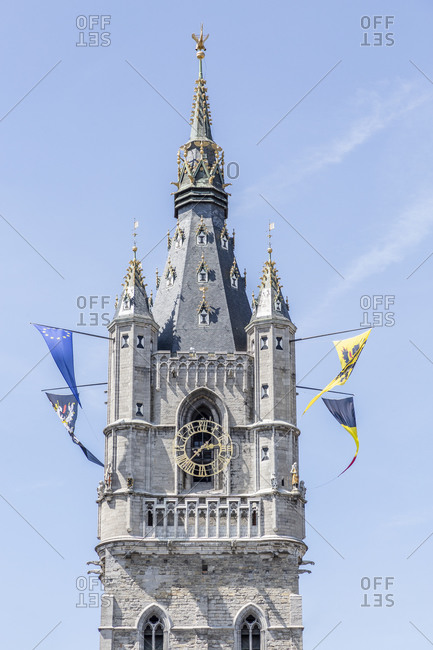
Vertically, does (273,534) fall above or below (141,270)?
below

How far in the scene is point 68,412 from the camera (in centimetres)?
7300

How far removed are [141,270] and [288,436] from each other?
11737 mm

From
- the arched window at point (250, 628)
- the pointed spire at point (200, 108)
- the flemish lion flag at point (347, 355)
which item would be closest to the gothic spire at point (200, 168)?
the pointed spire at point (200, 108)

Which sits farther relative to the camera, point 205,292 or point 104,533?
point 205,292

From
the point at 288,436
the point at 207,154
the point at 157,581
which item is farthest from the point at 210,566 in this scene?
the point at 207,154

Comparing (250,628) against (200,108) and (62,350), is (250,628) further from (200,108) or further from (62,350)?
(200,108)

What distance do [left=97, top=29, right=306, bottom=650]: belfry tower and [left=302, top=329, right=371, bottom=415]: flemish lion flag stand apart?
2.84 metres

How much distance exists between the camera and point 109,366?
74.9 m

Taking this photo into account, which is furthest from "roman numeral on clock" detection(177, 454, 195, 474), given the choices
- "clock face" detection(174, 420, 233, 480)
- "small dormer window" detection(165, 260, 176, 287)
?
"small dormer window" detection(165, 260, 176, 287)

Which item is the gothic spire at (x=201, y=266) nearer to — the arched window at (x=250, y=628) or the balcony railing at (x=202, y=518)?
the balcony railing at (x=202, y=518)

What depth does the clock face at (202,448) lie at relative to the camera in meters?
72.0

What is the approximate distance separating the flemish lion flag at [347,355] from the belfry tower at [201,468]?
2.84m

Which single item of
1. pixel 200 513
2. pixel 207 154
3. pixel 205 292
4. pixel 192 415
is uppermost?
pixel 207 154

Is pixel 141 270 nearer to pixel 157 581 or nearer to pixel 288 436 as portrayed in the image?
pixel 288 436
